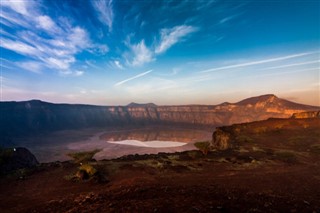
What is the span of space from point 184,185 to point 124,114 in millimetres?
137161

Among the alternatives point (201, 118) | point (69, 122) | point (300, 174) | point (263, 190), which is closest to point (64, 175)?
point (263, 190)

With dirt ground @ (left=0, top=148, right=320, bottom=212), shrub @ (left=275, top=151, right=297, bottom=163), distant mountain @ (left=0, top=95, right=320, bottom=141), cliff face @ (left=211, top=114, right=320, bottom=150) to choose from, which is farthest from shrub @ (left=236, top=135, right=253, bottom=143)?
distant mountain @ (left=0, top=95, right=320, bottom=141)

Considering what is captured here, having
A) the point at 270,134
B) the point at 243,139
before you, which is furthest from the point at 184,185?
the point at 270,134

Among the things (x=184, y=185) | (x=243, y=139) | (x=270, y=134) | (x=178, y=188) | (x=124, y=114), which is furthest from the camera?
(x=124, y=114)

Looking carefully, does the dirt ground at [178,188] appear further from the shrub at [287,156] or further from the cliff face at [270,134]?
the cliff face at [270,134]

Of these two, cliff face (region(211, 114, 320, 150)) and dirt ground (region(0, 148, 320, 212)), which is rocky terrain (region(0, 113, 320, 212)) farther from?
cliff face (region(211, 114, 320, 150))

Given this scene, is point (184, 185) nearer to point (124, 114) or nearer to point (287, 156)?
point (287, 156)

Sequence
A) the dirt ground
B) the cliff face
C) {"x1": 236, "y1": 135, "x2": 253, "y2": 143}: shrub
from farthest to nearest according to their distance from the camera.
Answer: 1. {"x1": 236, "y1": 135, "x2": 253, "y2": 143}: shrub
2. the cliff face
3. the dirt ground

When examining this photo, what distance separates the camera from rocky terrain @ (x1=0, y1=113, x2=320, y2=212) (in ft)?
28.6

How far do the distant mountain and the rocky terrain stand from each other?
80182 mm

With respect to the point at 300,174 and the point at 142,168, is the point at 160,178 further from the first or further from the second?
the point at 300,174

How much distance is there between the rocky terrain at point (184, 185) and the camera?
8.73 meters

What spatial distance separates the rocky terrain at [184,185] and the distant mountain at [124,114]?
3157 inches

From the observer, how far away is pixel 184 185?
12.0 meters
